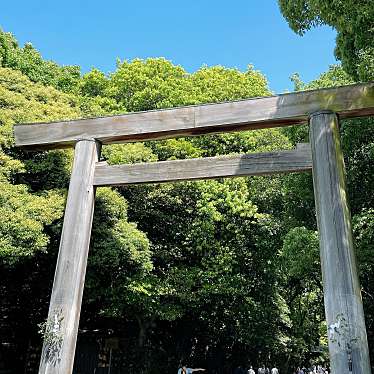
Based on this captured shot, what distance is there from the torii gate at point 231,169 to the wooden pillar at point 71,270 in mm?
13

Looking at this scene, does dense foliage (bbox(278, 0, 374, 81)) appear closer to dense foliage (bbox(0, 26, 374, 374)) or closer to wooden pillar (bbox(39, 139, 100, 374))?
dense foliage (bbox(0, 26, 374, 374))

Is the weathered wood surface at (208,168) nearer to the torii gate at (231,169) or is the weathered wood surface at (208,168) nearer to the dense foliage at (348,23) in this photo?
the torii gate at (231,169)

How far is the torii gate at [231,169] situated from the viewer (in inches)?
182

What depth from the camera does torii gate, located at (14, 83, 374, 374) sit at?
4625 millimetres

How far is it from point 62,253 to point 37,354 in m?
7.92

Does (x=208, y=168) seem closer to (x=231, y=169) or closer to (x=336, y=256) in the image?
(x=231, y=169)

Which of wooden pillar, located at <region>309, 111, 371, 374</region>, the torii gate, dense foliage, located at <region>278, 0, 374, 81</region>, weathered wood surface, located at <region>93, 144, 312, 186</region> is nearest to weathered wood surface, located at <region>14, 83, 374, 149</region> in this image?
the torii gate

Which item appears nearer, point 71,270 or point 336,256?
point 336,256

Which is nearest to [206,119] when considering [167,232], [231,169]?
[231,169]

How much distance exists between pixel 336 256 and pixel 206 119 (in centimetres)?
255

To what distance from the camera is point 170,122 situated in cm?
614

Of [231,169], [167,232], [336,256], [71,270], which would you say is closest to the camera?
[336,256]

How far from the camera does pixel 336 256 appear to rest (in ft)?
15.7

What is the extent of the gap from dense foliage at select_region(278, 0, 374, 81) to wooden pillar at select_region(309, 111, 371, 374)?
1409 millimetres
